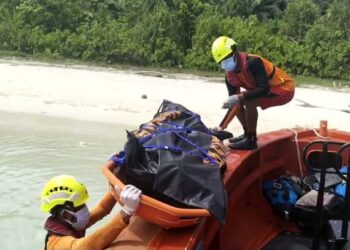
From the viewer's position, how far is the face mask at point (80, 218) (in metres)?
3.17

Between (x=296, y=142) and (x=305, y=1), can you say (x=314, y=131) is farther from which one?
(x=305, y=1)

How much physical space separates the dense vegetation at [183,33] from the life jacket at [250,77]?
16.5 m

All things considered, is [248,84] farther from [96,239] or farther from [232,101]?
[96,239]

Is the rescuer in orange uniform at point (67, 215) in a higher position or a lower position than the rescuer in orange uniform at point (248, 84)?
lower

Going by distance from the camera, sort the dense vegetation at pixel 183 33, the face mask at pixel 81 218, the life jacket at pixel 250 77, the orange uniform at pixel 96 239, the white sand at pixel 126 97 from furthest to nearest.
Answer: the dense vegetation at pixel 183 33 → the white sand at pixel 126 97 → the life jacket at pixel 250 77 → the face mask at pixel 81 218 → the orange uniform at pixel 96 239

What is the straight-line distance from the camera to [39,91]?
14.8 m

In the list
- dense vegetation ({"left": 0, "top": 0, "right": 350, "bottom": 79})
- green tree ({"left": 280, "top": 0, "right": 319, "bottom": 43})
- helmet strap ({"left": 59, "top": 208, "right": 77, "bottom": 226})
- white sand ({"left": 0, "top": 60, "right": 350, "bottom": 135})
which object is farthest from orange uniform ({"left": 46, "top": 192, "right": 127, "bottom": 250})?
green tree ({"left": 280, "top": 0, "right": 319, "bottom": 43})

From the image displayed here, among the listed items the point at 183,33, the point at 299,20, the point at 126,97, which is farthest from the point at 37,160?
the point at 299,20

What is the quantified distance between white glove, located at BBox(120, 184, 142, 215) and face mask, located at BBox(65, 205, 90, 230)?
1.56 ft

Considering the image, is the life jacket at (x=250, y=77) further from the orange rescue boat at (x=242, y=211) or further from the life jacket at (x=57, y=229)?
the life jacket at (x=57, y=229)

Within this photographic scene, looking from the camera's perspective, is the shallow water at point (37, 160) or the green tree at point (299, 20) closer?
the shallow water at point (37, 160)

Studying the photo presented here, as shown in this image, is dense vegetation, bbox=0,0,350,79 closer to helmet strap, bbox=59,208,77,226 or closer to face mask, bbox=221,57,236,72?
face mask, bbox=221,57,236,72

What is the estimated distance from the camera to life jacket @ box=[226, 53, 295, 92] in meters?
4.57

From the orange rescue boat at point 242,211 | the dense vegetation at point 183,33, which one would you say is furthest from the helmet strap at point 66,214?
the dense vegetation at point 183,33
